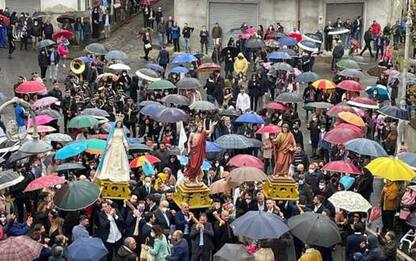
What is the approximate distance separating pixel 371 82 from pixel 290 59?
185 inches

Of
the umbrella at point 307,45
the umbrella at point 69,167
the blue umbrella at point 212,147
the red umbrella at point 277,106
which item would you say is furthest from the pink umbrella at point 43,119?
the umbrella at point 307,45

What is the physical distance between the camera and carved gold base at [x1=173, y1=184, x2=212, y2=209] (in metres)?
17.1

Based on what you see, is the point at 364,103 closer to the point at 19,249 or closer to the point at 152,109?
the point at 152,109

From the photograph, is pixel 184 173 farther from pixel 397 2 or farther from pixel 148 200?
pixel 397 2

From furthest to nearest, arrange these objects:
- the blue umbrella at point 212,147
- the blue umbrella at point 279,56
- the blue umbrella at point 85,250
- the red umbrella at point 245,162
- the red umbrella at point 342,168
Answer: the blue umbrella at point 279,56 < the blue umbrella at point 212,147 < the red umbrella at point 245,162 < the red umbrella at point 342,168 < the blue umbrella at point 85,250

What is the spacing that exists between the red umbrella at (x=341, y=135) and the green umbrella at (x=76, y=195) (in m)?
6.71

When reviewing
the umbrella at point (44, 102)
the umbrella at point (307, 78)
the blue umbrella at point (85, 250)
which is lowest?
the blue umbrella at point (85, 250)

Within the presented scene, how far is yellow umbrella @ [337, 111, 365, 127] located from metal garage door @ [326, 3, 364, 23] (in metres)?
17.0

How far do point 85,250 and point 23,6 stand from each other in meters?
27.3

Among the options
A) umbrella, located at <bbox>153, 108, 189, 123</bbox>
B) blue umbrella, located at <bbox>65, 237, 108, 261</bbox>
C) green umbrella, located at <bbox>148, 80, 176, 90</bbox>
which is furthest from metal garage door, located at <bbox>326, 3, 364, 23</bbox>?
blue umbrella, located at <bbox>65, 237, 108, 261</bbox>

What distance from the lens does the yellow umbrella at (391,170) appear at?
666 inches

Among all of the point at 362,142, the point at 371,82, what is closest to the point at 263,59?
the point at 371,82

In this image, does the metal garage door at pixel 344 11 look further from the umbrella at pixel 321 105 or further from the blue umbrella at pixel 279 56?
the umbrella at pixel 321 105

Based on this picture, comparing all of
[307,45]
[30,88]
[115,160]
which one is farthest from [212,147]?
[307,45]
